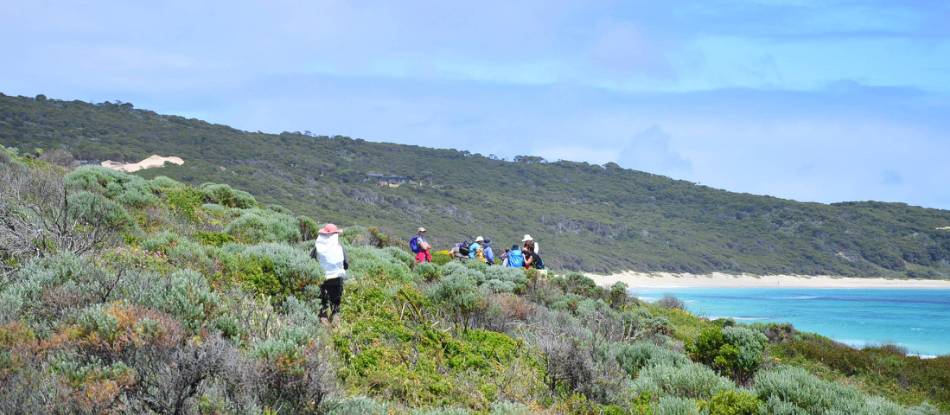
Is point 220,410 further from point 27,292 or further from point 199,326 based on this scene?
point 27,292

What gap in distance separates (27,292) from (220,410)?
2.98 metres

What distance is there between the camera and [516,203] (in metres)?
95.5

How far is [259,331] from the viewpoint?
5.86 meters

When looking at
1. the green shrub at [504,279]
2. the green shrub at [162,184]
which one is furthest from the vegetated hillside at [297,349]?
the green shrub at [162,184]

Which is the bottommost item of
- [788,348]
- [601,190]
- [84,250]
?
[788,348]

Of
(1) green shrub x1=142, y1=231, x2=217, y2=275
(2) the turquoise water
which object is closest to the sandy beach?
(2) the turquoise water

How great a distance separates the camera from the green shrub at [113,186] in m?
15.5

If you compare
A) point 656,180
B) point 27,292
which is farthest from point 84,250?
point 656,180

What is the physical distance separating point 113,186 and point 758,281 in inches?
3057

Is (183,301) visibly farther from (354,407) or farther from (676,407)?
(676,407)

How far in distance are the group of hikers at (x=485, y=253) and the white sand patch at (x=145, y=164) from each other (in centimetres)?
3953

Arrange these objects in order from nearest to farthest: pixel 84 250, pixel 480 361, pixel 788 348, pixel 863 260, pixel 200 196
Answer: pixel 480 361 → pixel 84 250 → pixel 788 348 → pixel 200 196 → pixel 863 260

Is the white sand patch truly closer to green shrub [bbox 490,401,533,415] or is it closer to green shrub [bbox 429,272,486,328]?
green shrub [bbox 429,272,486,328]

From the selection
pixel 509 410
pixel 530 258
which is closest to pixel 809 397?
pixel 509 410
